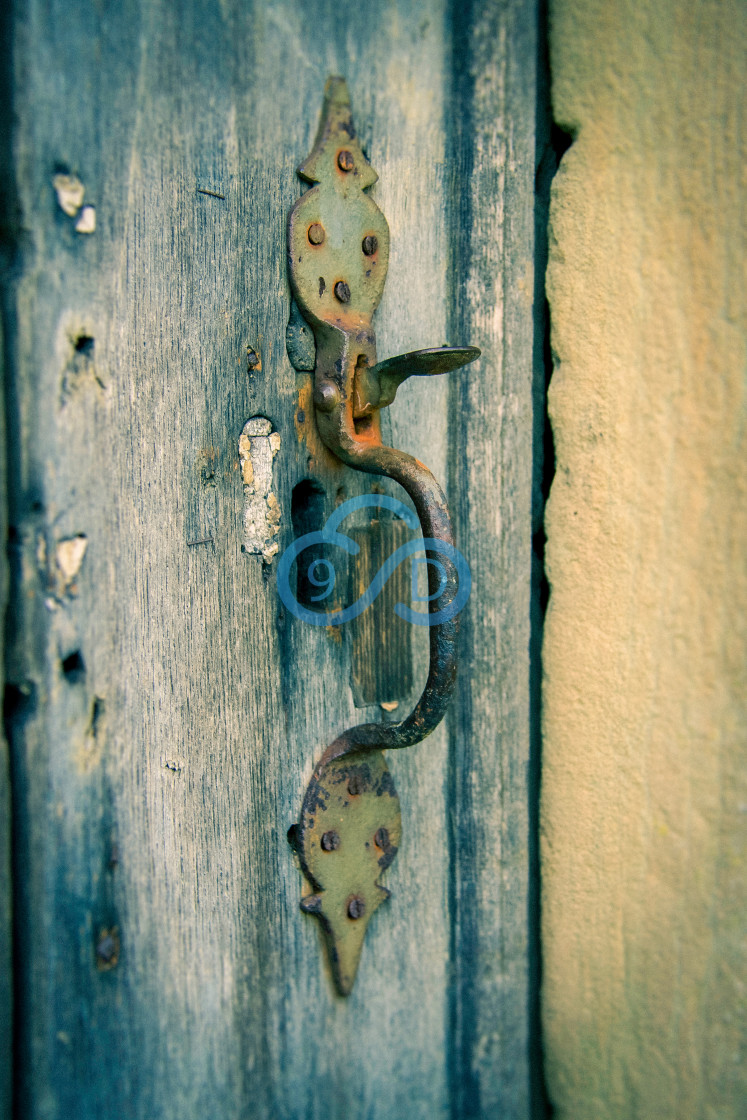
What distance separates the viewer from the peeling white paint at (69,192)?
0.38m

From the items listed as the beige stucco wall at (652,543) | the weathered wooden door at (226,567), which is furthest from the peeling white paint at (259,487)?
the beige stucco wall at (652,543)

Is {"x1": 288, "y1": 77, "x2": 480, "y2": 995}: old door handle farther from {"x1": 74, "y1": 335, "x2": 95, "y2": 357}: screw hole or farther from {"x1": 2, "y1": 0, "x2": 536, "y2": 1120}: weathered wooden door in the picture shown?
{"x1": 74, "y1": 335, "x2": 95, "y2": 357}: screw hole

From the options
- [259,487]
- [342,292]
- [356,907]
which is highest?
[342,292]

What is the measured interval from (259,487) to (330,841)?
0.25 meters

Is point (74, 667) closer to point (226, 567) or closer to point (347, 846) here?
point (226, 567)

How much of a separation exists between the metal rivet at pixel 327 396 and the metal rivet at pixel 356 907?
0.35m

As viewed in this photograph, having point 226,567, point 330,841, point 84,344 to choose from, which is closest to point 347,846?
point 330,841

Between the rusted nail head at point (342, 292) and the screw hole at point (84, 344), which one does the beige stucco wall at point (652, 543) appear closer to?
the rusted nail head at point (342, 292)

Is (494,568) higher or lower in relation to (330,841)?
higher

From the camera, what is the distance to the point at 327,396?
1.50ft

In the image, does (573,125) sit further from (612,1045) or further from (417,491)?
(612,1045)

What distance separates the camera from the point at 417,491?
42cm

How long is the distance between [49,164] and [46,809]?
350 mm

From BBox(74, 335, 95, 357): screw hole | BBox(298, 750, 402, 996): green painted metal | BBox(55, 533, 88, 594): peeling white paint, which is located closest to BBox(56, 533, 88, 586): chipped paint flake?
BBox(55, 533, 88, 594): peeling white paint
